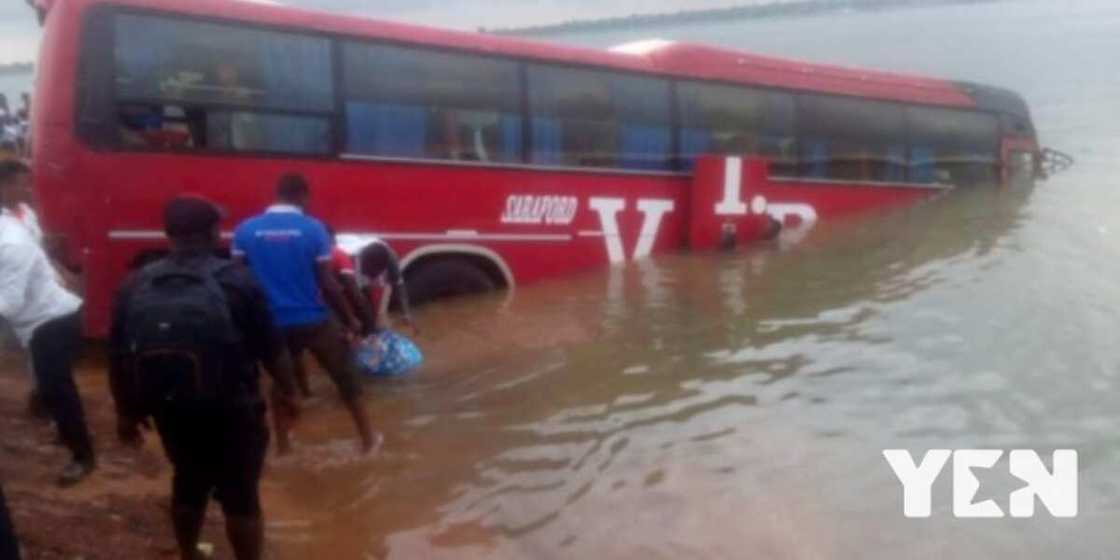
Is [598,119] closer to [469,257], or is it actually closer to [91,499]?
[469,257]

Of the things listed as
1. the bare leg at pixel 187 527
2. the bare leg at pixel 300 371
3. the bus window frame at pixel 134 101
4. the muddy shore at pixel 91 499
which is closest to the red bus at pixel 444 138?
the bus window frame at pixel 134 101

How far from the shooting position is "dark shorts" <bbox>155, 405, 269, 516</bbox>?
4234mm

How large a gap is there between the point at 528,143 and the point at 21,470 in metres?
5.80

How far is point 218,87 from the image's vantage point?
8688 millimetres

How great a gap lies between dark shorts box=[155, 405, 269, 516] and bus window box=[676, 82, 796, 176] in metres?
8.10

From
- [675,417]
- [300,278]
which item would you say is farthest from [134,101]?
[675,417]

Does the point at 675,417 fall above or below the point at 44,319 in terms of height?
below

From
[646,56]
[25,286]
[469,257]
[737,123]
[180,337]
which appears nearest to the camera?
[180,337]

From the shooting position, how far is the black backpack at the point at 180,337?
13.3 ft

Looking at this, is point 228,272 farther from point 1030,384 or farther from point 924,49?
point 924,49

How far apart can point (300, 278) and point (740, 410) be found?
9.25 ft

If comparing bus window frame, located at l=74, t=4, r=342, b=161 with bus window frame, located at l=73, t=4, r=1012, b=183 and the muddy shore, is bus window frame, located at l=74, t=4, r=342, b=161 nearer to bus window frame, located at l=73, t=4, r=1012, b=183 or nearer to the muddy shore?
bus window frame, located at l=73, t=4, r=1012, b=183

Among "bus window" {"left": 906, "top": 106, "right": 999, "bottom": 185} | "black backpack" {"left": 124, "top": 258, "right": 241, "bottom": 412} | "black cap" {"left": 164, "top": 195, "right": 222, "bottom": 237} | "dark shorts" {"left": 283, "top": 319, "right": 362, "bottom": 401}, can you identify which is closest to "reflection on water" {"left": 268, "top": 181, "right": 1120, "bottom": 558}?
"dark shorts" {"left": 283, "top": 319, "right": 362, "bottom": 401}

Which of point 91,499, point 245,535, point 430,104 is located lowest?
point 91,499
